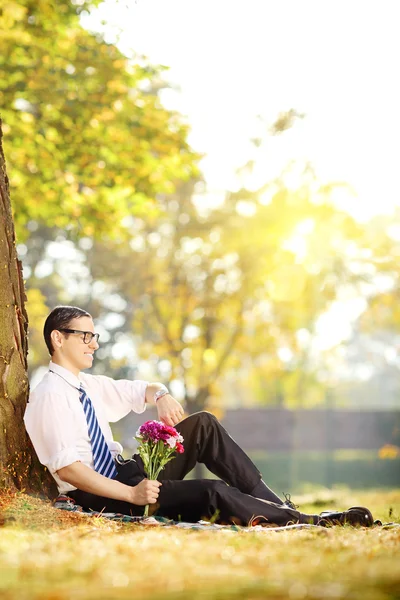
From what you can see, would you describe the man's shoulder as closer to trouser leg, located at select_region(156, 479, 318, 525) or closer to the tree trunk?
the tree trunk

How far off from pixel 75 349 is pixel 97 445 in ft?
1.98

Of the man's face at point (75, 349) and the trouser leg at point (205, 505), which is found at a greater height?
the man's face at point (75, 349)

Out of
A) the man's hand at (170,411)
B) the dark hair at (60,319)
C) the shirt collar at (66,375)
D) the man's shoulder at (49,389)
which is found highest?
the dark hair at (60,319)

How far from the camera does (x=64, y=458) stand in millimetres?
4551

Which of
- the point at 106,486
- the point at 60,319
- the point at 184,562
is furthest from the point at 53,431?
the point at 184,562

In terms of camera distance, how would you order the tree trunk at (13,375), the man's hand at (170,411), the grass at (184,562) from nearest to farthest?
1. the grass at (184,562)
2. the tree trunk at (13,375)
3. the man's hand at (170,411)

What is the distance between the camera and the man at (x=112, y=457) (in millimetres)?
4617

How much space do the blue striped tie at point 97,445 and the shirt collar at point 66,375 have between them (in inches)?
1.8

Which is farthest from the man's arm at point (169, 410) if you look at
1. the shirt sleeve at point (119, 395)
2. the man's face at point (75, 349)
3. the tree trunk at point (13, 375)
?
the tree trunk at point (13, 375)

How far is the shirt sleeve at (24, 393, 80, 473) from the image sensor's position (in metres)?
4.58

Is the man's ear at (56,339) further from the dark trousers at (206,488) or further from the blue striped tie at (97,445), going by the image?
the dark trousers at (206,488)

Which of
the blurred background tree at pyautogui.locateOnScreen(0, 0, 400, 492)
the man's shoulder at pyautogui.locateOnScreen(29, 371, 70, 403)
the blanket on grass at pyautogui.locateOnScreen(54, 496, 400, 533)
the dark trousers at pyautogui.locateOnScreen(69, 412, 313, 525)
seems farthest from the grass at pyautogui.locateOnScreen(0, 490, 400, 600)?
the blurred background tree at pyautogui.locateOnScreen(0, 0, 400, 492)

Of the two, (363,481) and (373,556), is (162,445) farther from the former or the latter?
(363,481)

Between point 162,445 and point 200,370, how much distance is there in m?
10.1
